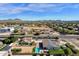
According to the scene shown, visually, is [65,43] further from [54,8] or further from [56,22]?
[54,8]

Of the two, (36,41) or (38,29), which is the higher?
(38,29)

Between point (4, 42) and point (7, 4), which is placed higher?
point (7, 4)

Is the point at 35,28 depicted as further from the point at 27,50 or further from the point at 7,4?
the point at 7,4

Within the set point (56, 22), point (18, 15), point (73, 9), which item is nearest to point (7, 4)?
point (18, 15)

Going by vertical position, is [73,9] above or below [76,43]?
above

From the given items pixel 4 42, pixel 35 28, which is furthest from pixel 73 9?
pixel 4 42

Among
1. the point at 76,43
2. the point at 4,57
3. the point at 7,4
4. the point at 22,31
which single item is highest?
the point at 7,4
